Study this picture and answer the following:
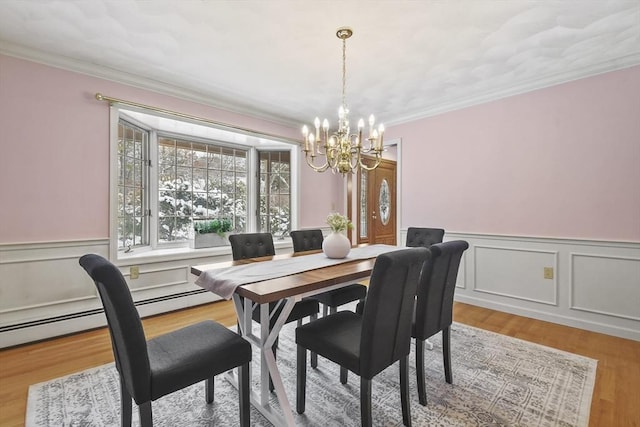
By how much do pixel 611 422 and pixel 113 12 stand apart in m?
3.86

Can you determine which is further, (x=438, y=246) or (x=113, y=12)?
(x=113, y=12)

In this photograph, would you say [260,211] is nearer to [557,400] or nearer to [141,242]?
[141,242]

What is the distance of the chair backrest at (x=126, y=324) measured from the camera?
3.73ft

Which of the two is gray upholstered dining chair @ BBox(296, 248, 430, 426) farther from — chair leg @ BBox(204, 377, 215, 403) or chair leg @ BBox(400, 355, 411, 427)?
chair leg @ BBox(204, 377, 215, 403)

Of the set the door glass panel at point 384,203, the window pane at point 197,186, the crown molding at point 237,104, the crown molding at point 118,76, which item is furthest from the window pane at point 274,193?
the door glass panel at point 384,203

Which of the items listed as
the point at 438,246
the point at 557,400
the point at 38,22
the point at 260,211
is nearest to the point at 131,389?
the point at 438,246

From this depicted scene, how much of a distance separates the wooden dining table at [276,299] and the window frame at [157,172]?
1.58 meters

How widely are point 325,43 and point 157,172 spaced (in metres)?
2.45

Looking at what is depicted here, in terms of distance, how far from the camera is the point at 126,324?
1.17 m

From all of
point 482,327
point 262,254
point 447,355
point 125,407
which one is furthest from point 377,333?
point 482,327

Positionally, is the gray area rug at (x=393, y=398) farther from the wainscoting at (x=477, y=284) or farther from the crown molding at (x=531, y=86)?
the crown molding at (x=531, y=86)

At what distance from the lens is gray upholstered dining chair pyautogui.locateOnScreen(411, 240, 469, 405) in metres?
1.76

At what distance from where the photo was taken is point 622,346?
2.53 meters

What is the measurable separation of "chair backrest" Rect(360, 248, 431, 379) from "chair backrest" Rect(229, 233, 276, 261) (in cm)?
138
